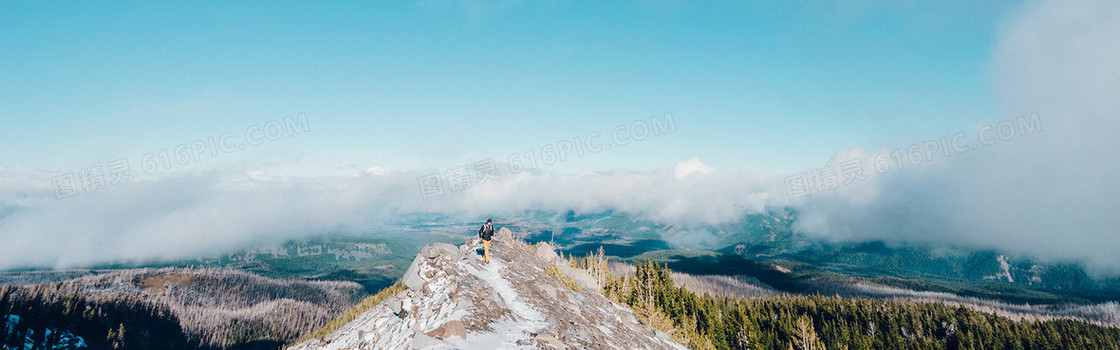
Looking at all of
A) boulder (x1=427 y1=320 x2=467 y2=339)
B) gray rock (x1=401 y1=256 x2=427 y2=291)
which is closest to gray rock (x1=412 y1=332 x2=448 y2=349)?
boulder (x1=427 y1=320 x2=467 y2=339)

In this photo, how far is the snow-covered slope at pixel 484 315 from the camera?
1673 cm

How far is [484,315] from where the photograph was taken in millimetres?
18812

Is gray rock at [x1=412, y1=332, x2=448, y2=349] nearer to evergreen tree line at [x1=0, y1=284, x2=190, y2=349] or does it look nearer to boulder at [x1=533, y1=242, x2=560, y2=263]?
boulder at [x1=533, y1=242, x2=560, y2=263]

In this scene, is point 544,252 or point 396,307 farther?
point 544,252

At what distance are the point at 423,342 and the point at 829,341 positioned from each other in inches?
6156

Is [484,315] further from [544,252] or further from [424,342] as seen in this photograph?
[544,252]

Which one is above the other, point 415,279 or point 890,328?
point 415,279

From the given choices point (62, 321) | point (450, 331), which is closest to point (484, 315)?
point (450, 331)

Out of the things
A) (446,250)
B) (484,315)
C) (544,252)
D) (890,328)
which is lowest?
(890,328)

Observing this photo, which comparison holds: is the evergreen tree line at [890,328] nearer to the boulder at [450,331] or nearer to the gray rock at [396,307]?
the gray rock at [396,307]

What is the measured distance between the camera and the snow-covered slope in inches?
659

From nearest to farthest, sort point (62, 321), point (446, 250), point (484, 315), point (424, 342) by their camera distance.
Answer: point (424, 342), point (484, 315), point (446, 250), point (62, 321)

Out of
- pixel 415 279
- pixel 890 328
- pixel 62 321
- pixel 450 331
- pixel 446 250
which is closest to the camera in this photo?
pixel 450 331

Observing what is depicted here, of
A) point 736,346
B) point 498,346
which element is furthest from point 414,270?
point 736,346
